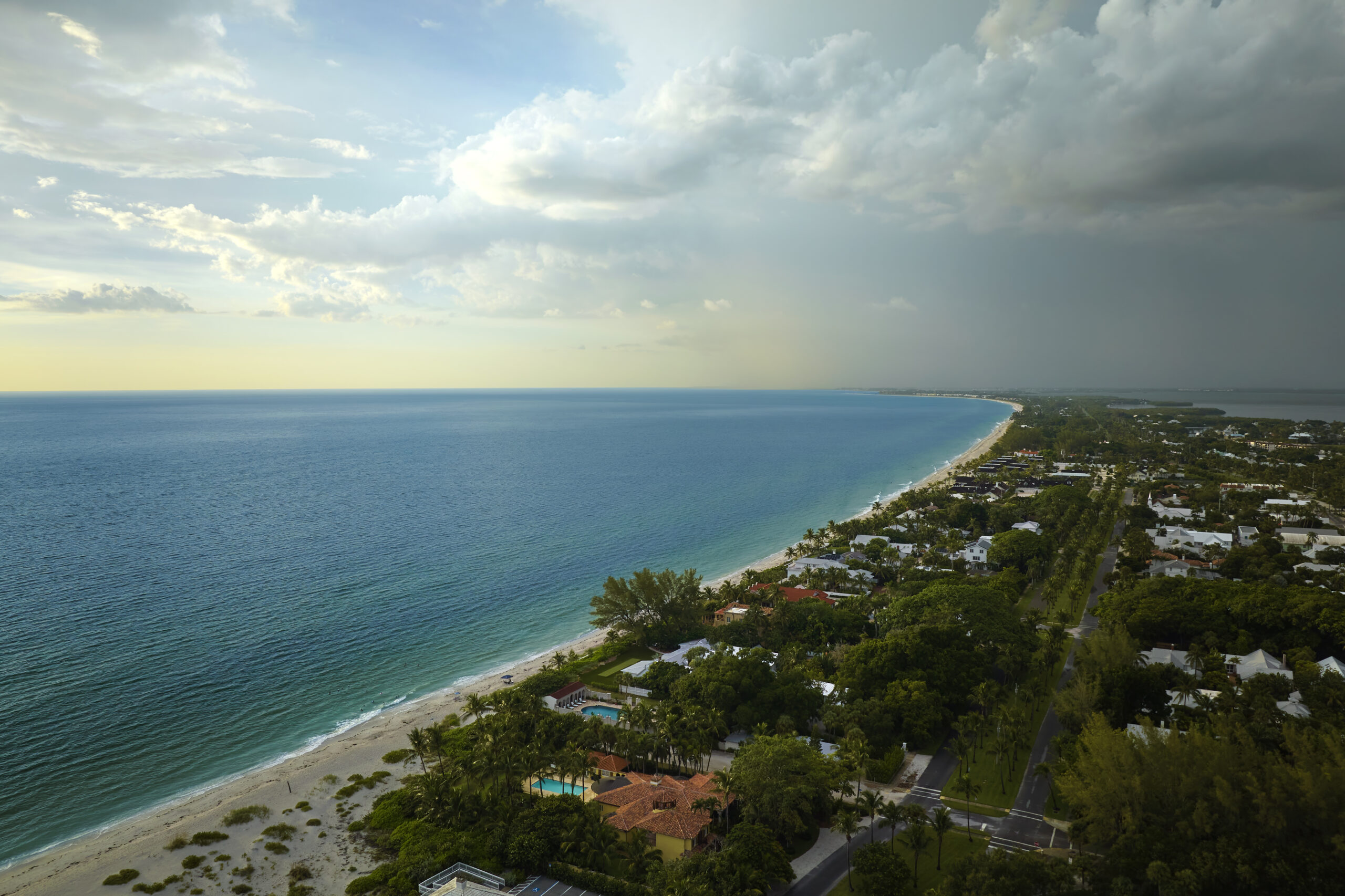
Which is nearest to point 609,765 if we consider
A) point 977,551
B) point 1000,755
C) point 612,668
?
point 612,668

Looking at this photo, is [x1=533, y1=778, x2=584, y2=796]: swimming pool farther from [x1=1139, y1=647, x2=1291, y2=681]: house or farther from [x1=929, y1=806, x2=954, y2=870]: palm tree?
[x1=1139, y1=647, x2=1291, y2=681]: house

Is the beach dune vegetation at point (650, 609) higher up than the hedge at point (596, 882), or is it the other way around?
the beach dune vegetation at point (650, 609)

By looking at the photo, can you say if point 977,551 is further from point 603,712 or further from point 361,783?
point 361,783

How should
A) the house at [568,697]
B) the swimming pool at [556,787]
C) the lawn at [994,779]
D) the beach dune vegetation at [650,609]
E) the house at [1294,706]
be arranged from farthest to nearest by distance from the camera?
the beach dune vegetation at [650,609] < the house at [568,697] < the house at [1294,706] < the swimming pool at [556,787] < the lawn at [994,779]

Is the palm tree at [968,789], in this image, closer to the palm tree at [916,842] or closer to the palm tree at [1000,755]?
the palm tree at [1000,755]

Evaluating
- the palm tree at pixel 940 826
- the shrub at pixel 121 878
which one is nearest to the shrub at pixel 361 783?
the shrub at pixel 121 878

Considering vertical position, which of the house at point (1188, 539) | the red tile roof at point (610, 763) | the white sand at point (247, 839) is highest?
the house at point (1188, 539)
